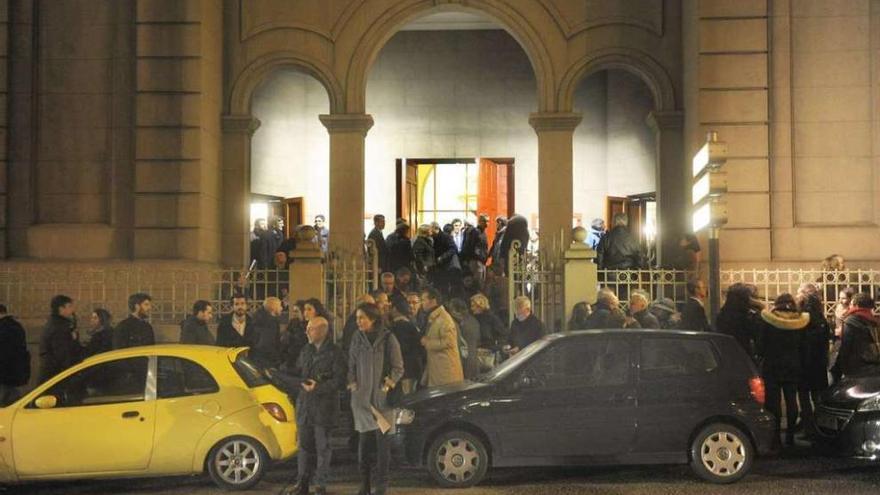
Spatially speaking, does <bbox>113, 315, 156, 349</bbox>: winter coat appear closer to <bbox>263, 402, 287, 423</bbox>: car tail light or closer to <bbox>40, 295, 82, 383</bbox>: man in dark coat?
<bbox>40, 295, 82, 383</bbox>: man in dark coat

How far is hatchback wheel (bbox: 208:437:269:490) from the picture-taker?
36.0 ft

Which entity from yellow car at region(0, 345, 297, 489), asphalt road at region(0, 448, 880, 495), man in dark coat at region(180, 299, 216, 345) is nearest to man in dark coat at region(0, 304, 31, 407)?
man in dark coat at region(180, 299, 216, 345)

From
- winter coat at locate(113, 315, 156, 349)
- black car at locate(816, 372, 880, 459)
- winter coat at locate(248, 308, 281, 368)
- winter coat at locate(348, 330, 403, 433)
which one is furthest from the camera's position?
winter coat at locate(248, 308, 281, 368)

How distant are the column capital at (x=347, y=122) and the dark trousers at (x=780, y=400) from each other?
995 centimetres

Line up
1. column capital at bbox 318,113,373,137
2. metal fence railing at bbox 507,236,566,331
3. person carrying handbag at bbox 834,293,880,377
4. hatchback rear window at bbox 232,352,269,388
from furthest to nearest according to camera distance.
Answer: column capital at bbox 318,113,373,137, metal fence railing at bbox 507,236,566,331, person carrying handbag at bbox 834,293,880,377, hatchback rear window at bbox 232,352,269,388

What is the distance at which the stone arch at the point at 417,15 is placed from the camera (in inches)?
820

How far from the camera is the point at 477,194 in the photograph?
2603cm

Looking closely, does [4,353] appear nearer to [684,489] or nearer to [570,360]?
[570,360]

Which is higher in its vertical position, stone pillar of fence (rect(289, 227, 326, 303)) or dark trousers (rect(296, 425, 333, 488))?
stone pillar of fence (rect(289, 227, 326, 303))

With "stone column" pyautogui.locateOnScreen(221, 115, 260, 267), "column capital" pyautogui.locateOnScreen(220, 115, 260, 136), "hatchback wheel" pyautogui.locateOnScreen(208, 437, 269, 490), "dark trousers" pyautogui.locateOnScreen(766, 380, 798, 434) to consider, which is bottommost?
"hatchback wheel" pyautogui.locateOnScreen(208, 437, 269, 490)

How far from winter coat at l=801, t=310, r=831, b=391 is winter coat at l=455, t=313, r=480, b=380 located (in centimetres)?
384

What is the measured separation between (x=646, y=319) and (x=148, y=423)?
20.3ft

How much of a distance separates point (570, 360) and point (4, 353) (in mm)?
6656

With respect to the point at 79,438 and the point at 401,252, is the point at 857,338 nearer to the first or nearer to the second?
the point at 401,252
